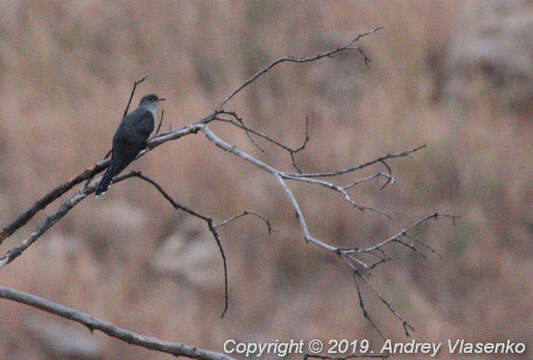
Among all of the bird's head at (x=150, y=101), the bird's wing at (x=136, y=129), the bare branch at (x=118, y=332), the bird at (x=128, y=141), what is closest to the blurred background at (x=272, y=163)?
the bird's head at (x=150, y=101)

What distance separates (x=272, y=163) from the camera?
7777 millimetres

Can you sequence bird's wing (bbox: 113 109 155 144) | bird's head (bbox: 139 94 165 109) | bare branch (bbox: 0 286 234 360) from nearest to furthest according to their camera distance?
bare branch (bbox: 0 286 234 360)
bird's wing (bbox: 113 109 155 144)
bird's head (bbox: 139 94 165 109)

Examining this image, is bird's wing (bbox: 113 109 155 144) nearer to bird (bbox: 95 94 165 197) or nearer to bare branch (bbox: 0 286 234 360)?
bird (bbox: 95 94 165 197)

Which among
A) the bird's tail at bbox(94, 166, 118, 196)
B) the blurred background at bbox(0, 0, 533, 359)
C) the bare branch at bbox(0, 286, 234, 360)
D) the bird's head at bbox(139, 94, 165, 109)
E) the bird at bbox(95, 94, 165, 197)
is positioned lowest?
the bare branch at bbox(0, 286, 234, 360)

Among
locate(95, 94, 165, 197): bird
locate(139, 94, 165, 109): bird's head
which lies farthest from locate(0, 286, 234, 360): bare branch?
locate(139, 94, 165, 109): bird's head

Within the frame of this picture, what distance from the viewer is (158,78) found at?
9023mm

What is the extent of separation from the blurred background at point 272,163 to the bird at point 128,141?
288 centimetres

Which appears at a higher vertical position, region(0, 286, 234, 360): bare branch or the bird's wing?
the bird's wing

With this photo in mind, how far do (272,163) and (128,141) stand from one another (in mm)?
3975

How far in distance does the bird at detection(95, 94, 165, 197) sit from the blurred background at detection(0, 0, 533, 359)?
2.88 m

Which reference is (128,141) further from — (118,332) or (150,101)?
(118,332)

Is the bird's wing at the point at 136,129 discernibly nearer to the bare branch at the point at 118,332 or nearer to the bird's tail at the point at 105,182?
the bird's tail at the point at 105,182

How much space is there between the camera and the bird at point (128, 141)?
3.17 metres

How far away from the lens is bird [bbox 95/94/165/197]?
317cm
